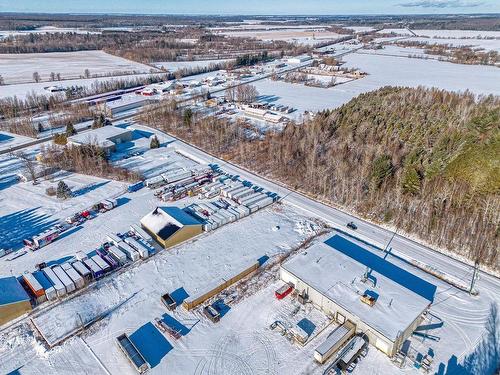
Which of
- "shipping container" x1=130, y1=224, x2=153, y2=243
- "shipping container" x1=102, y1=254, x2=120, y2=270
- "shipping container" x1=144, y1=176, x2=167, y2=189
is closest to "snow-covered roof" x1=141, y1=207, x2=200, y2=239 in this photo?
"shipping container" x1=130, y1=224, x2=153, y2=243

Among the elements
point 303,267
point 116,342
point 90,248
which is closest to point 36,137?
point 90,248

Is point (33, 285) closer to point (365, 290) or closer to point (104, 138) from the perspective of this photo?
point (365, 290)

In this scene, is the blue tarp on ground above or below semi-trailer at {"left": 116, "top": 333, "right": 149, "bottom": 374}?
below

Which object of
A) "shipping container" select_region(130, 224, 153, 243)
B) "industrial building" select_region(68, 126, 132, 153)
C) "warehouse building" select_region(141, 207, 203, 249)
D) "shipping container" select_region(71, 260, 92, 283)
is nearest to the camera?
"shipping container" select_region(71, 260, 92, 283)

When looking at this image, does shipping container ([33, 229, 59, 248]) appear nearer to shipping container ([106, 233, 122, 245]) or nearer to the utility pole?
shipping container ([106, 233, 122, 245])

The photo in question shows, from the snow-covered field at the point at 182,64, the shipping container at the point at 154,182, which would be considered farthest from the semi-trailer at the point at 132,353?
the snow-covered field at the point at 182,64

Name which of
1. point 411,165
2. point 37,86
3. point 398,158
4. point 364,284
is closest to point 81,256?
point 364,284

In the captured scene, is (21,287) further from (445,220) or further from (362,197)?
(445,220)
